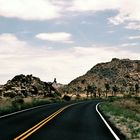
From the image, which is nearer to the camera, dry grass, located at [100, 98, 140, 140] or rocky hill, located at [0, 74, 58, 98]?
dry grass, located at [100, 98, 140, 140]

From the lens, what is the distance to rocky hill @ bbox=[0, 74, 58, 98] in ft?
341

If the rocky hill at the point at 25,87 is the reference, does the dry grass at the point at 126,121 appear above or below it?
below

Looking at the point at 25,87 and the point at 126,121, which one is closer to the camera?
the point at 126,121

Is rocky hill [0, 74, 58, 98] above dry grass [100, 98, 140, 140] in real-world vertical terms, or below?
above

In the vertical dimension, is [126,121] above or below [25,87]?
below

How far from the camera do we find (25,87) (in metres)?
113

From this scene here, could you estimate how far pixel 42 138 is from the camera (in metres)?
15.0

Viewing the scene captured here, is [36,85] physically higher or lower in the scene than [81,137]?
higher

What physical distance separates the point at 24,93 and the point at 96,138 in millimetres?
92858

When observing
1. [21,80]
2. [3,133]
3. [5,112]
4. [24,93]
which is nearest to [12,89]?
[24,93]

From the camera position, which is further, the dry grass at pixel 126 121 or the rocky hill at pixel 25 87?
the rocky hill at pixel 25 87

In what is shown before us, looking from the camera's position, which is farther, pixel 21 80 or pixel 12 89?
pixel 21 80

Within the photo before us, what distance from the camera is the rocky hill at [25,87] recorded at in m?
104

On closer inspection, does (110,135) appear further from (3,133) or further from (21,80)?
(21,80)
